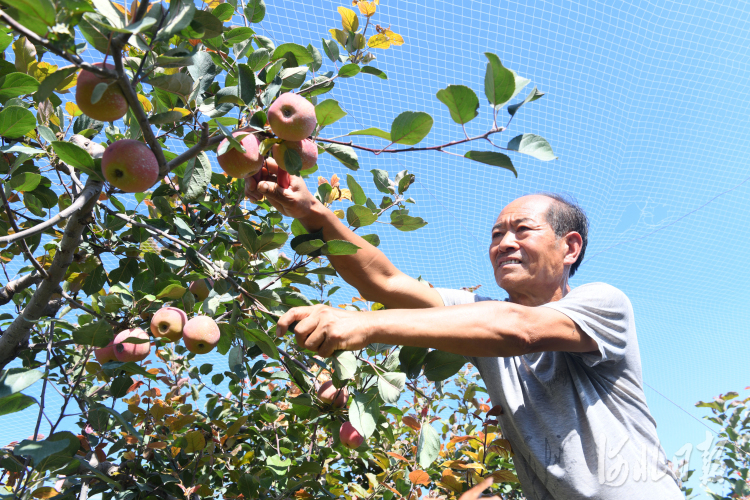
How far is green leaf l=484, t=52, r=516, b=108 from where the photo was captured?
0.92 metres

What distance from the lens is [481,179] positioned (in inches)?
185

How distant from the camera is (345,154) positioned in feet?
3.98

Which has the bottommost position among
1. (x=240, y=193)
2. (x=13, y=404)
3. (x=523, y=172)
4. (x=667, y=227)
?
(x=13, y=404)

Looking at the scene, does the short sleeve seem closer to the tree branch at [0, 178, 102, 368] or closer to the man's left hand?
the man's left hand

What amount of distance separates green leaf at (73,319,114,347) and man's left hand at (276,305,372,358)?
462 millimetres

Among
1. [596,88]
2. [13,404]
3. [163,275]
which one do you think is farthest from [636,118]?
[13,404]

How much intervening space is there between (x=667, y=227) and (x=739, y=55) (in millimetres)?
1715

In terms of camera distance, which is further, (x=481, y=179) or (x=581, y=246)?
(x=481, y=179)

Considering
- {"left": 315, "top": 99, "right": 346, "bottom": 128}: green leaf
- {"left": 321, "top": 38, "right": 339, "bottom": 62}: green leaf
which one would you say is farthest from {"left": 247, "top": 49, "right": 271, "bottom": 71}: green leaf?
{"left": 321, "top": 38, "right": 339, "bottom": 62}: green leaf

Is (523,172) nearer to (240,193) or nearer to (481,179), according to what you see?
(481,179)

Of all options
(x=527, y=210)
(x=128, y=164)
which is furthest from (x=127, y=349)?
(x=527, y=210)

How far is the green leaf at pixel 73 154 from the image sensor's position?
1004mm

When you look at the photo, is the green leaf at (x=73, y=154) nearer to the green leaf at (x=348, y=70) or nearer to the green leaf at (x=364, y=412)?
the green leaf at (x=348, y=70)

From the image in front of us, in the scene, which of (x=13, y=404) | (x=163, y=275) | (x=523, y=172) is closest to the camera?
(x=13, y=404)
